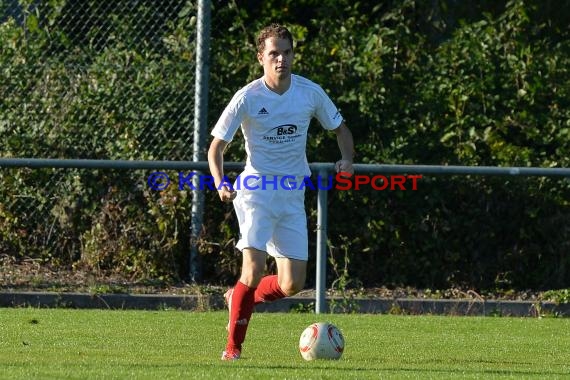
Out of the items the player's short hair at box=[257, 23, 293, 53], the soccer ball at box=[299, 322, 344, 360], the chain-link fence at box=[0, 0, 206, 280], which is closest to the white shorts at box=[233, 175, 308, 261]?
the soccer ball at box=[299, 322, 344, 360]

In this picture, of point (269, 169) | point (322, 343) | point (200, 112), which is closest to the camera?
point (322, 343)

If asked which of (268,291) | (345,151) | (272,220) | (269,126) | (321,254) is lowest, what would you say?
(268,291)

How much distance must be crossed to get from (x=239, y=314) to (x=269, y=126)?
112 cm

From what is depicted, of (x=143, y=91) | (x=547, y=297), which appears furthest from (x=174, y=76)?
(x=547, y=297)

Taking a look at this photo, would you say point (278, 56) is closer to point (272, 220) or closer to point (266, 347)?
point (272, 220)

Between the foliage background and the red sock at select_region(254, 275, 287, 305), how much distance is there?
344cm

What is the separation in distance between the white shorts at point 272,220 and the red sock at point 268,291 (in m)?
0.26

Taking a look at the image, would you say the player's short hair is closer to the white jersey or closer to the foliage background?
the white jersey

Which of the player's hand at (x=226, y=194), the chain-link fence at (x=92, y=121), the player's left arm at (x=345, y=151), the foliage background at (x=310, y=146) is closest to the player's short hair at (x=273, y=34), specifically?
the player's left arm at (x=345, y=151)

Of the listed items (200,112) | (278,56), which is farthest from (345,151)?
(200,112)

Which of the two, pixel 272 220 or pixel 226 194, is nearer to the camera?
pixel 226 194

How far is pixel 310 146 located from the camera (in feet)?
38.2

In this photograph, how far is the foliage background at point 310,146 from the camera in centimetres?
1165

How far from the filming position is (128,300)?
35.4 ft
